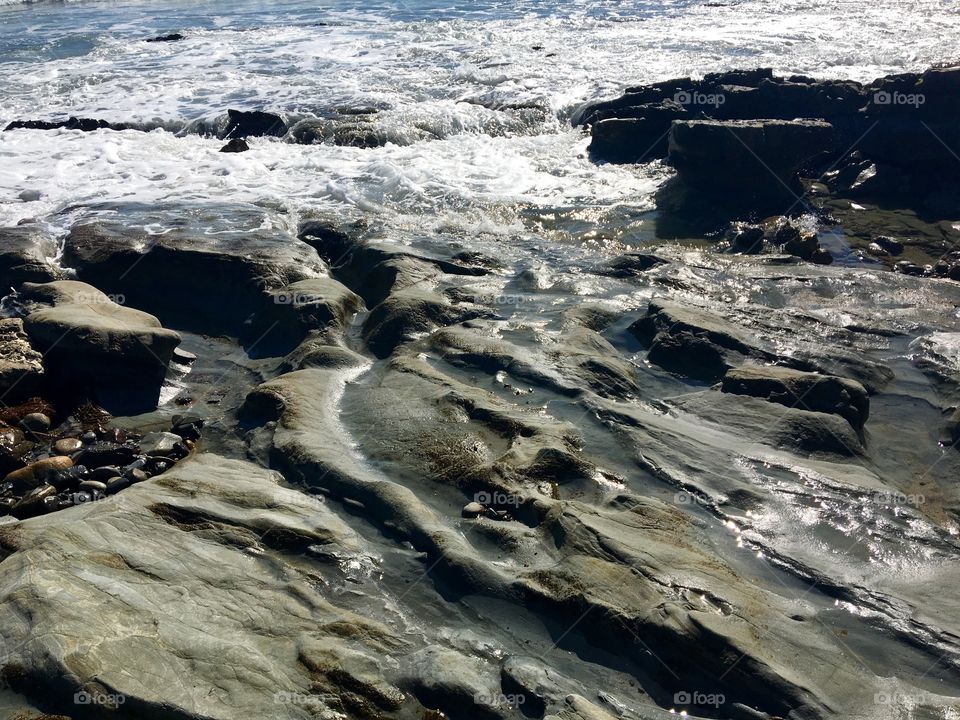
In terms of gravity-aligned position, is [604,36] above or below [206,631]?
above

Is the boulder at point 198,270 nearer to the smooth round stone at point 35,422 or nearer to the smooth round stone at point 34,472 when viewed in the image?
the smooth round stone at point 35,422

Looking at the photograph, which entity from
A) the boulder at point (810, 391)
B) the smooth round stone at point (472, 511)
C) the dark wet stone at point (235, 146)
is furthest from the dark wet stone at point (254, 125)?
the smooth round stone at point (472, 511)

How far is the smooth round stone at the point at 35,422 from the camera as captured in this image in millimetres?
7657

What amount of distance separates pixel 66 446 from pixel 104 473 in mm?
766

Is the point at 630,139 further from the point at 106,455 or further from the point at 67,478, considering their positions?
the point at 67,478

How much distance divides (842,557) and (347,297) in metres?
5.96

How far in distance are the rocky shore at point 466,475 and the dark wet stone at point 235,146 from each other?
422 centimetres

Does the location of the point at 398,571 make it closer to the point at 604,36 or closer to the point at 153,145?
the point at 153,145

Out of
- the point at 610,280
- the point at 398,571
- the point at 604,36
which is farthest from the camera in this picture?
the point at 604,36

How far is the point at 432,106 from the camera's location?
1897cm

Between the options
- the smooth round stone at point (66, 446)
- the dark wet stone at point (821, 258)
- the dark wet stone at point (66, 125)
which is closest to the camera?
the smooth round stone at point (66, 446)

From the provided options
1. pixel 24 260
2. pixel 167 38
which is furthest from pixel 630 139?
pixel 167 38

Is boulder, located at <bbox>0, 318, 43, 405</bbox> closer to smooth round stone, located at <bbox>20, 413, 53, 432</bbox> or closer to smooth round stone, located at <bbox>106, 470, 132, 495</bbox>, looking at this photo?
smooth round stone, located at <bbox>20, 413, 53, 432</bbox>

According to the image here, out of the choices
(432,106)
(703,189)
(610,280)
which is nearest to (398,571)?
(610,280)
